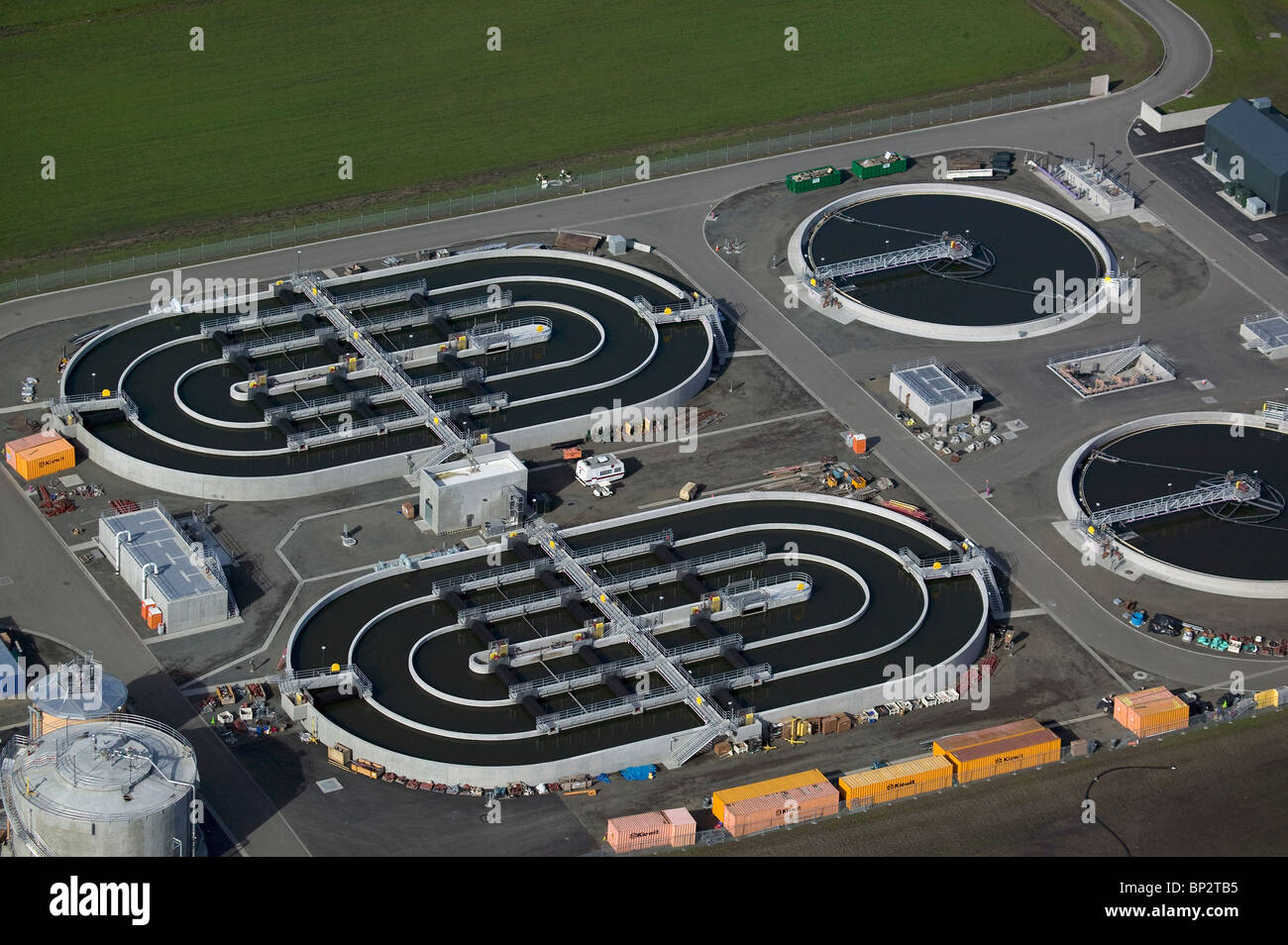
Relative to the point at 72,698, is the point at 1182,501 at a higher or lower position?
lower

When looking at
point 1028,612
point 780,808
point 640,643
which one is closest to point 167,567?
point 640,643

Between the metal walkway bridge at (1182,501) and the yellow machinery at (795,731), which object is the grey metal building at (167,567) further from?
the metal walkway bridge at (1182,501)

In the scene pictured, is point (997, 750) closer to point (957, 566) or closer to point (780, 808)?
point (780, 808)

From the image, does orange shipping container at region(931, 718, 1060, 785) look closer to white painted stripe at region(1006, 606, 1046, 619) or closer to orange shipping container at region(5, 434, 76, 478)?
white painted stripe at region(1006, 606, 1046, 619)

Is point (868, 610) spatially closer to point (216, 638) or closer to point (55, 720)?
point (216, 638)

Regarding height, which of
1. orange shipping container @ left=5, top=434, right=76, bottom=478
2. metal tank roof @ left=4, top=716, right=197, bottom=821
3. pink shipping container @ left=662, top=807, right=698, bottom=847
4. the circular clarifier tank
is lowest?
pink shipping container @ left=662, top=807, right=698, bottom=847

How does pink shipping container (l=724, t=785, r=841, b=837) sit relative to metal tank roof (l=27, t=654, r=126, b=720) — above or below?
below

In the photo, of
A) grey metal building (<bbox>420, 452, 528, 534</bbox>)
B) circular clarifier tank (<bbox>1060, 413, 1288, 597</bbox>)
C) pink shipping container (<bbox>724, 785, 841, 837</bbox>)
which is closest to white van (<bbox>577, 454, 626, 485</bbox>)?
grey metal building (<bbox>420, 452, 528, 534</bbox>)

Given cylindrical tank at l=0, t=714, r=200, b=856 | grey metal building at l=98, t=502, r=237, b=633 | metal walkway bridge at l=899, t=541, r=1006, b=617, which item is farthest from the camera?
metal walkway bridge at l=899, t=541, r=1006, b=617
